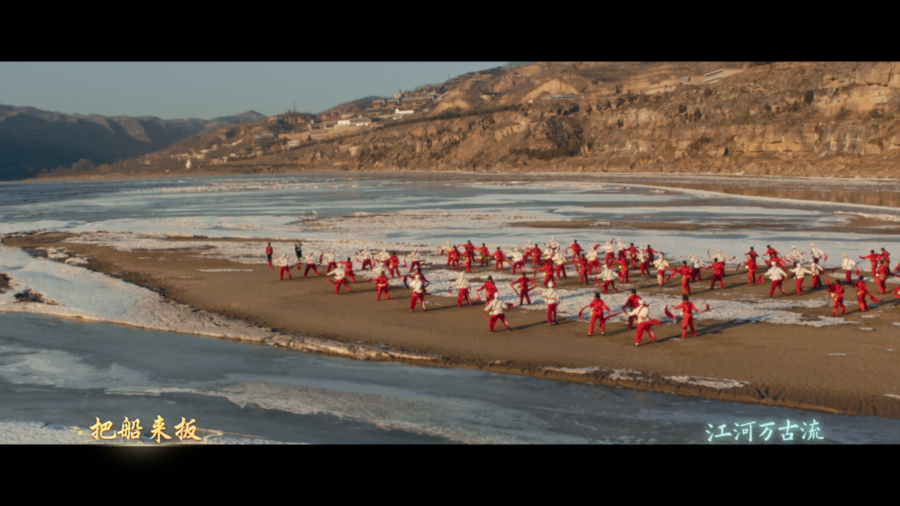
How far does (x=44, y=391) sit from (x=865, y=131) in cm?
8860

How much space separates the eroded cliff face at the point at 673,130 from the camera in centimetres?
7769

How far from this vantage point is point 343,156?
578ft

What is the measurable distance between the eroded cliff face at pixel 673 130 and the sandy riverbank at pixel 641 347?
224ft

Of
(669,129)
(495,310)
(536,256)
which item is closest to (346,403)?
(495,310)

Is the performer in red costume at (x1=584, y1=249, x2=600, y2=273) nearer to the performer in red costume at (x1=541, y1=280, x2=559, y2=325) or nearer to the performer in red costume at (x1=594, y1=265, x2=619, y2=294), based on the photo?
the performer in red costume at (x1=594, y1=265, x2=619, y2=294)

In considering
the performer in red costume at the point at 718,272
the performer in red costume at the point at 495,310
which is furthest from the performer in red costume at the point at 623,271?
the performer in red costume at the point at 495,310

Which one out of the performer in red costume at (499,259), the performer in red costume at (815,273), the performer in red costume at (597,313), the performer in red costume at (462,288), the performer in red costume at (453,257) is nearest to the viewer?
the performer in red costume at (597,313)

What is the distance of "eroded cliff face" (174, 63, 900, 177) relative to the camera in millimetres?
77688

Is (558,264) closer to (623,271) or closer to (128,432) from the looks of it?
(623,271)

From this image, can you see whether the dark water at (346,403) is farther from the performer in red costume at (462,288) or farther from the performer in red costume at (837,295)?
the performer in red costume at (837,295)

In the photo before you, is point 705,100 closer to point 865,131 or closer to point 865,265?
point 865,131

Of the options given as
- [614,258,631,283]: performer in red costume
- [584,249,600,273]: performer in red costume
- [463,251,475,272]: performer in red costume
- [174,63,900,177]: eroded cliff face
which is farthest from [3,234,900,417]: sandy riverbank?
[174,63,900,177]: eroded cliff face

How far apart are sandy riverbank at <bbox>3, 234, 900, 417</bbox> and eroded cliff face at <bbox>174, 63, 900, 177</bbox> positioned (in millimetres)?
68360
